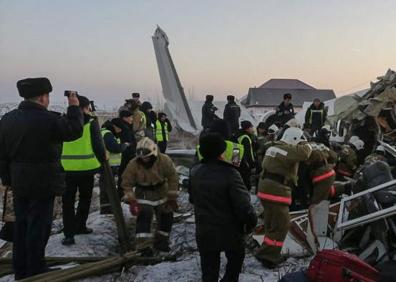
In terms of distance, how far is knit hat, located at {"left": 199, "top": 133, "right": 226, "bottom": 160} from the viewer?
145 inches

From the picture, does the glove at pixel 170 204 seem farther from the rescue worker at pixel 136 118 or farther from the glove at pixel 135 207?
the rescue worker at pixel 136 118

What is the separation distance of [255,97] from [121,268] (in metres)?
49.1

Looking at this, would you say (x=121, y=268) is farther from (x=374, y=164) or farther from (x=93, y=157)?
(x=374, y=164)

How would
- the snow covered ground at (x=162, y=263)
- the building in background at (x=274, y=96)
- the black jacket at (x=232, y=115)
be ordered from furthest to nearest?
the building in background at (x=274, y=96), the black jacket at (x=232, y=115), the snow covered ground at (x=162, y=263)

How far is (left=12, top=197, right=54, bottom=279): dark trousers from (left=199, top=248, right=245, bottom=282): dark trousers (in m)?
1.37

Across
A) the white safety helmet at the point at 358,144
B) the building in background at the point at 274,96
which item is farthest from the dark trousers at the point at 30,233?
the building in background at the point at 274,96

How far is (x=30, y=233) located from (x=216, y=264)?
1.60m

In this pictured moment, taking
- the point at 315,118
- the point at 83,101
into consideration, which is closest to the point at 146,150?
the point at 83,101

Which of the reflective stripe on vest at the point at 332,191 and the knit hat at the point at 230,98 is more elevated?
the knit hat at the point at 230,98

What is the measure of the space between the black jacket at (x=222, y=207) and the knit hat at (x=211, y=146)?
2.3 inches

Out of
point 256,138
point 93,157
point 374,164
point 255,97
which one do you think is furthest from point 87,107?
point 255,97

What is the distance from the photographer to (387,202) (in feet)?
14.4

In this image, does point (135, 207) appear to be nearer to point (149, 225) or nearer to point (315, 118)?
point (149, 225)

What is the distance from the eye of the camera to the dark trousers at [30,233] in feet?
12.4
